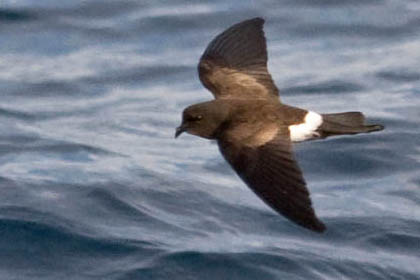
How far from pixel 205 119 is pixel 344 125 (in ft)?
2.32

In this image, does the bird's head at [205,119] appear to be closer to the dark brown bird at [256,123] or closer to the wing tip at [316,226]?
the dark brown bird at [256,123]

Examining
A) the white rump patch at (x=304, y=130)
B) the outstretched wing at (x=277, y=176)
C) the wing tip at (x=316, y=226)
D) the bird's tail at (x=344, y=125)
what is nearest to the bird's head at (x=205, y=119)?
the outstretched wing at (x=277, y=176)

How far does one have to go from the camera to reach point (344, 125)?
7223mm

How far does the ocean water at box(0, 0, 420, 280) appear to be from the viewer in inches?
337

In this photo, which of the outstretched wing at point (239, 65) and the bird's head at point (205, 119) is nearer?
the bird's head at point (205, 119)

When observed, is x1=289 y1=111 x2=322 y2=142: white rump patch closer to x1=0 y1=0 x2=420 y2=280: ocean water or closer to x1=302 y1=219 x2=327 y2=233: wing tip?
x1=302 y1=219 x2=327 y2=233: wing tip

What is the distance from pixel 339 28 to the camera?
13.0 meters

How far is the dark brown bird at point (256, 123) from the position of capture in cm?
646

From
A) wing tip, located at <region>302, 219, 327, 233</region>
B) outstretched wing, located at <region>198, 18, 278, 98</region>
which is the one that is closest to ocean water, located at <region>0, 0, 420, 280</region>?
outstretched wing, located at <region>198, 18, 278, 98</region>

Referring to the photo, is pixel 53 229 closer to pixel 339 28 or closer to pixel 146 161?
pixel 146 161

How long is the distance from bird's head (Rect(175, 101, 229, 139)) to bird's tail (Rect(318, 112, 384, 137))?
0.51 m

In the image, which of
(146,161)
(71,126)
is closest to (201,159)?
(146,161)

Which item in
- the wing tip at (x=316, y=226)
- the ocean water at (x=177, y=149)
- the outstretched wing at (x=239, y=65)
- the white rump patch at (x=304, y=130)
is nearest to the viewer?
the wing tip at (x=316, y=226)

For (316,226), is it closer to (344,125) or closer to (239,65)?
(344,125)
